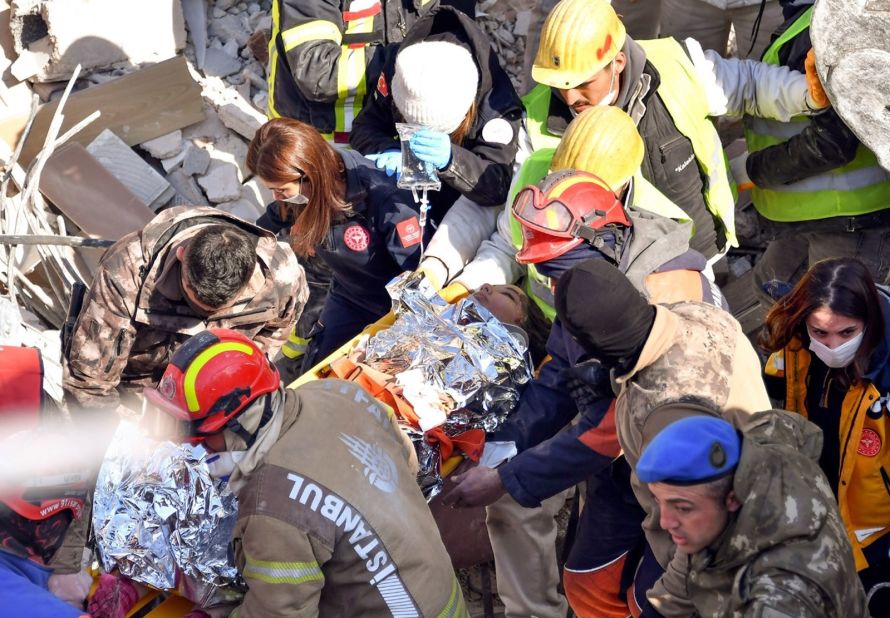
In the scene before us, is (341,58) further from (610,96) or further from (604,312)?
(604,312)

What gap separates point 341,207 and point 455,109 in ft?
1.92

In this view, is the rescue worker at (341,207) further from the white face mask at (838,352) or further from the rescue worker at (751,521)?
the rescue worker at (751,521)

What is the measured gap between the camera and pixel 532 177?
3691mm

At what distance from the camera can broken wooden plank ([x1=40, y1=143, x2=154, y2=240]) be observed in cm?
567

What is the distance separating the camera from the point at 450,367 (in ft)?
11.4

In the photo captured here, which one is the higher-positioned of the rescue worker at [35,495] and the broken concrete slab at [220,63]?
the rescue worker at [35,495]

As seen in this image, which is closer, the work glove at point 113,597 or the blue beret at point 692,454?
the blue beret at point 692,454

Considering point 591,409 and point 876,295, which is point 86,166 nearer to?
point 591,409

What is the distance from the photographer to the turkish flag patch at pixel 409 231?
154 inches

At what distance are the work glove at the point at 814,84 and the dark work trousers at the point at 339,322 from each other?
1958 millimetres

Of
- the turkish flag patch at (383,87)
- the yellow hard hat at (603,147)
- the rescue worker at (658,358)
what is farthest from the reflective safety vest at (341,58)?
the rescue worker at (658,358)

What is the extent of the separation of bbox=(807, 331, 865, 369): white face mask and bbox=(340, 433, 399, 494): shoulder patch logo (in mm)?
1305

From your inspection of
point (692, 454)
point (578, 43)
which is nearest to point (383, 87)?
point (578, 43)

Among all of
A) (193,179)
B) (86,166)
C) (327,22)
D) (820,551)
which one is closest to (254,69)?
(193,179)
